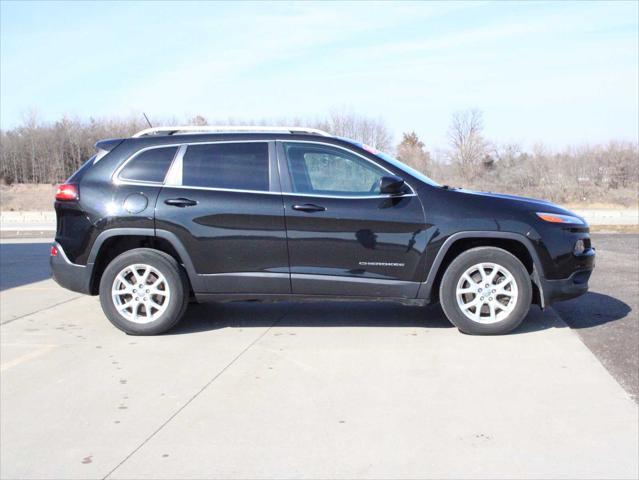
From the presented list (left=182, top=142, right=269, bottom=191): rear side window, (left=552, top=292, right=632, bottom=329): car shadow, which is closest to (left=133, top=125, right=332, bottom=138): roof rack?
(left=182, top=142, right=269, bottom=191): rear side window

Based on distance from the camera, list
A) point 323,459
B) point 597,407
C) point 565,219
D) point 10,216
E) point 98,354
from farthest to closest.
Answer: point 10,216 < point 565,219 < point 98,354 < point 597,407 < point 323,459

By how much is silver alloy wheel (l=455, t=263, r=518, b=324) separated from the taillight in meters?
3.48

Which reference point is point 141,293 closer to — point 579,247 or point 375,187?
point 375,187

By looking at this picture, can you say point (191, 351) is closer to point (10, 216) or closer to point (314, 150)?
point (314, 150)

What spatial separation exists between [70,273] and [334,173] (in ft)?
8.30

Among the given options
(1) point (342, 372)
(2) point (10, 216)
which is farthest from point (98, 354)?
(2) point (10, 216)

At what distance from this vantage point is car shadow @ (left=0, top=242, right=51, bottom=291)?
974 cm

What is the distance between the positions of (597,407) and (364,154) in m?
2.89

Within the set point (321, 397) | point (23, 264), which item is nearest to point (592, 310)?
point (321, 397)

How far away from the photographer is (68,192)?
21.1 ft

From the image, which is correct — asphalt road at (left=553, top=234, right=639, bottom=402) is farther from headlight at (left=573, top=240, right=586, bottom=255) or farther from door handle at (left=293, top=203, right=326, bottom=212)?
door handle at (left=293, top=203, right=326, bottom=212)

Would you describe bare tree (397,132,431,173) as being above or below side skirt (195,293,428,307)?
above

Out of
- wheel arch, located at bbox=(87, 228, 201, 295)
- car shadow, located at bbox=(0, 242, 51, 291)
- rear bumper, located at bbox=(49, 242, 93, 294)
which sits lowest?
car shadow, located at bbox=(0, 242, 51, 291)

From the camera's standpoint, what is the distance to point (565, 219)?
20.5 ft
